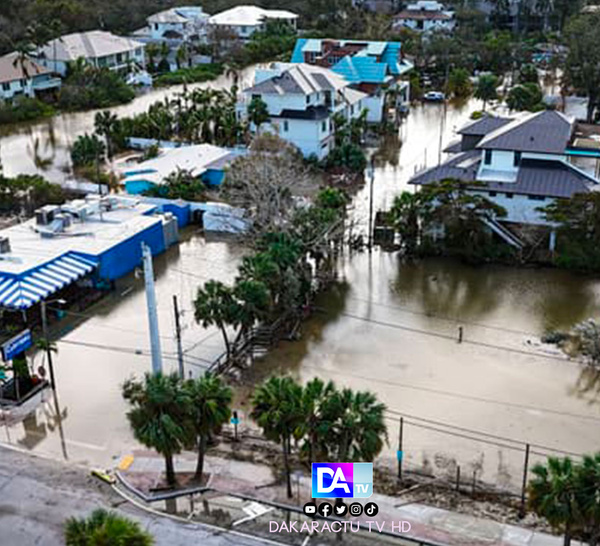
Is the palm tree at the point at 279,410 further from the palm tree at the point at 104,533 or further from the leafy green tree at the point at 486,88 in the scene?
the leafy green tree at the point at 486,88

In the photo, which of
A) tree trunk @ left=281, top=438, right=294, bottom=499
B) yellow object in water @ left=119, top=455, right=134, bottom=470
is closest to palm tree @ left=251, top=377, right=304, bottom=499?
tree trunk @ left=281, top=438, right=294, bottom=499

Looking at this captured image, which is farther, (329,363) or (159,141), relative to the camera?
(159,141)

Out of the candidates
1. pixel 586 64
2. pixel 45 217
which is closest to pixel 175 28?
pixel 586 64

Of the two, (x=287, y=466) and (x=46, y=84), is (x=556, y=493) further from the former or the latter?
(x=46, y=84)

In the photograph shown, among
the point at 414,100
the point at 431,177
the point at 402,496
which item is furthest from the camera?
the point at 414,100

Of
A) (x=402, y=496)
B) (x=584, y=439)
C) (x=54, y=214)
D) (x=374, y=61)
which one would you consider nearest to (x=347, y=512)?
(x=402, y=496)

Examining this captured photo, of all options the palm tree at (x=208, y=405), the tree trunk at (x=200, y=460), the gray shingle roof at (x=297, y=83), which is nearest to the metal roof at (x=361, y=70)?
the gray shingle roof at (x=297, y=83)

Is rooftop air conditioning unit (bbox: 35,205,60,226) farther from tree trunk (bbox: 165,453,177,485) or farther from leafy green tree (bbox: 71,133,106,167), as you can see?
tree trunk (bbox: 165,453,177,485)

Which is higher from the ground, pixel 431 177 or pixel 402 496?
pixel 431 177

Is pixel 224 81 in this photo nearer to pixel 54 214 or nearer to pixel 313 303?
pixel 54 214
